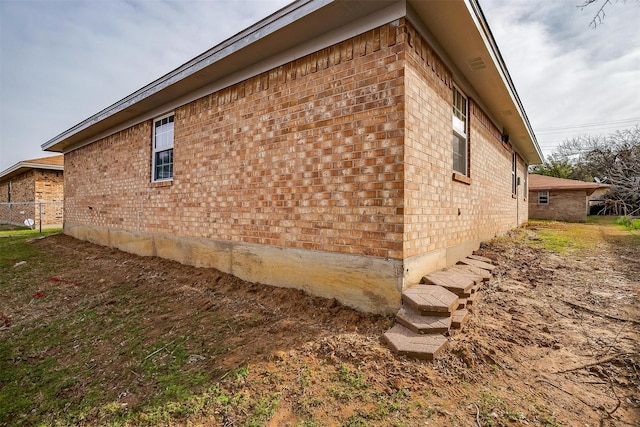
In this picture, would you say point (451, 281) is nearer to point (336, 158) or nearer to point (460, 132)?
point (336, 158)

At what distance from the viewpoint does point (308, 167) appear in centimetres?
403

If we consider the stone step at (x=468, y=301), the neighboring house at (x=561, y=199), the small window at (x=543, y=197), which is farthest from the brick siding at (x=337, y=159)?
the small window at (x=543, y=197)

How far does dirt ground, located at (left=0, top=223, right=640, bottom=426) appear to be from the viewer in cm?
211

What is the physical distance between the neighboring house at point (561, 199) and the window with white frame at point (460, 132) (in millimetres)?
17541

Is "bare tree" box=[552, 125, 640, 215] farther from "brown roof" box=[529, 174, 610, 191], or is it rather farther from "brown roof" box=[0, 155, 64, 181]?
"brown roof" box=[0, 155, 64, 181]

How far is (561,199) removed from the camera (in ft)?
62.7

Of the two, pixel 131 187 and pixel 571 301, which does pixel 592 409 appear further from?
pixel 131 187

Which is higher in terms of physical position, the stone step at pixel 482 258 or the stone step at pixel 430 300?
the stone step at pixel 482 258

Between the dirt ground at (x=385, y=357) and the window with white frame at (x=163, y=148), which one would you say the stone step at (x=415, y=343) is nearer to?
the dirt ground at (x=385, y=357)

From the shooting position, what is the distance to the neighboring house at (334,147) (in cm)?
342

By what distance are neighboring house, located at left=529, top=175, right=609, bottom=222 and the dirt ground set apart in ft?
56.3

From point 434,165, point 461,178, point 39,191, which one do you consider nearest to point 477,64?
point 461,178

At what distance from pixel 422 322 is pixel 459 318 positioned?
18.7 inches

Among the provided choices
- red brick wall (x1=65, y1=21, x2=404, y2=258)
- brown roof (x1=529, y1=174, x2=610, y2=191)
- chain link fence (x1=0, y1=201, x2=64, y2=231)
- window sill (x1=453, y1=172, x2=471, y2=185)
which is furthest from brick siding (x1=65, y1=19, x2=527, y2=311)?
brown roof (x1=529, y1=174, x2=610, y2=191)
